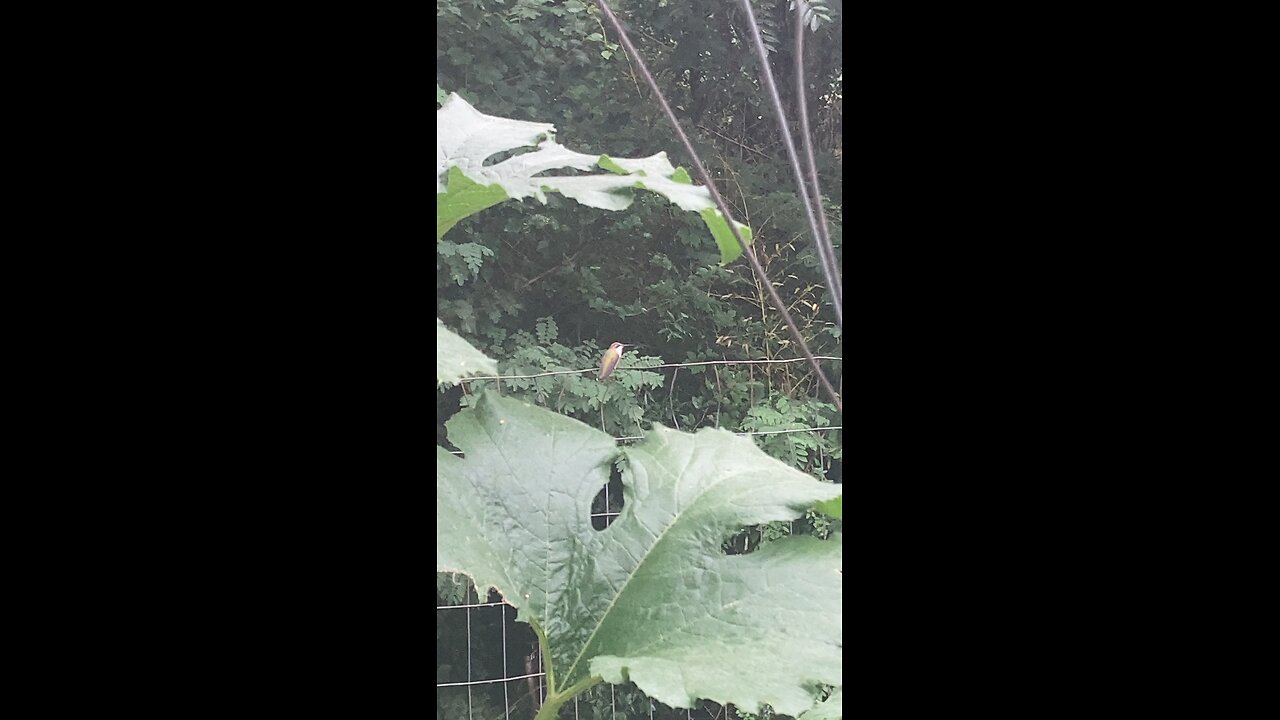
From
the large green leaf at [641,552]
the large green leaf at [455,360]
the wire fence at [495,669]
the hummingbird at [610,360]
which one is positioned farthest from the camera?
the hummingbird at [610,360]

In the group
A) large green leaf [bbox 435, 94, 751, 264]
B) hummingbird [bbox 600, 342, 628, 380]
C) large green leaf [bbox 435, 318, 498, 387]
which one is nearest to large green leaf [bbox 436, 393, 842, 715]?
large green leaf [bbox 435, 318, 498, 387]

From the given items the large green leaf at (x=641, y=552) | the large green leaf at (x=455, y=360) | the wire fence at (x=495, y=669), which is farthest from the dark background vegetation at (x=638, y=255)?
the large green leaf at (x=455, y=360)

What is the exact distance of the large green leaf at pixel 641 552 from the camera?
1.15 meters

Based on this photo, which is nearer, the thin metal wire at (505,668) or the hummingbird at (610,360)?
the thin metal wire at (505,668)

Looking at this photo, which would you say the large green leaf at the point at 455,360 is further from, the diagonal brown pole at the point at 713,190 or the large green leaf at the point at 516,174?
the diagonal brown pole at the point at 713,190

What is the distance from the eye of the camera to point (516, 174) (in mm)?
1046

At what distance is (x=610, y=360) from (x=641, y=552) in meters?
0.76

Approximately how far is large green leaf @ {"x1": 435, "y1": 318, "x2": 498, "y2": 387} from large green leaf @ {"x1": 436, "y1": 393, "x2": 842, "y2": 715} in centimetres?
19

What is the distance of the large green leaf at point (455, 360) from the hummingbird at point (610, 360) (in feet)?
2.87

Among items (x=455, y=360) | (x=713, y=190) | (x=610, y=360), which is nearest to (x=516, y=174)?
(x=455, y=360)
